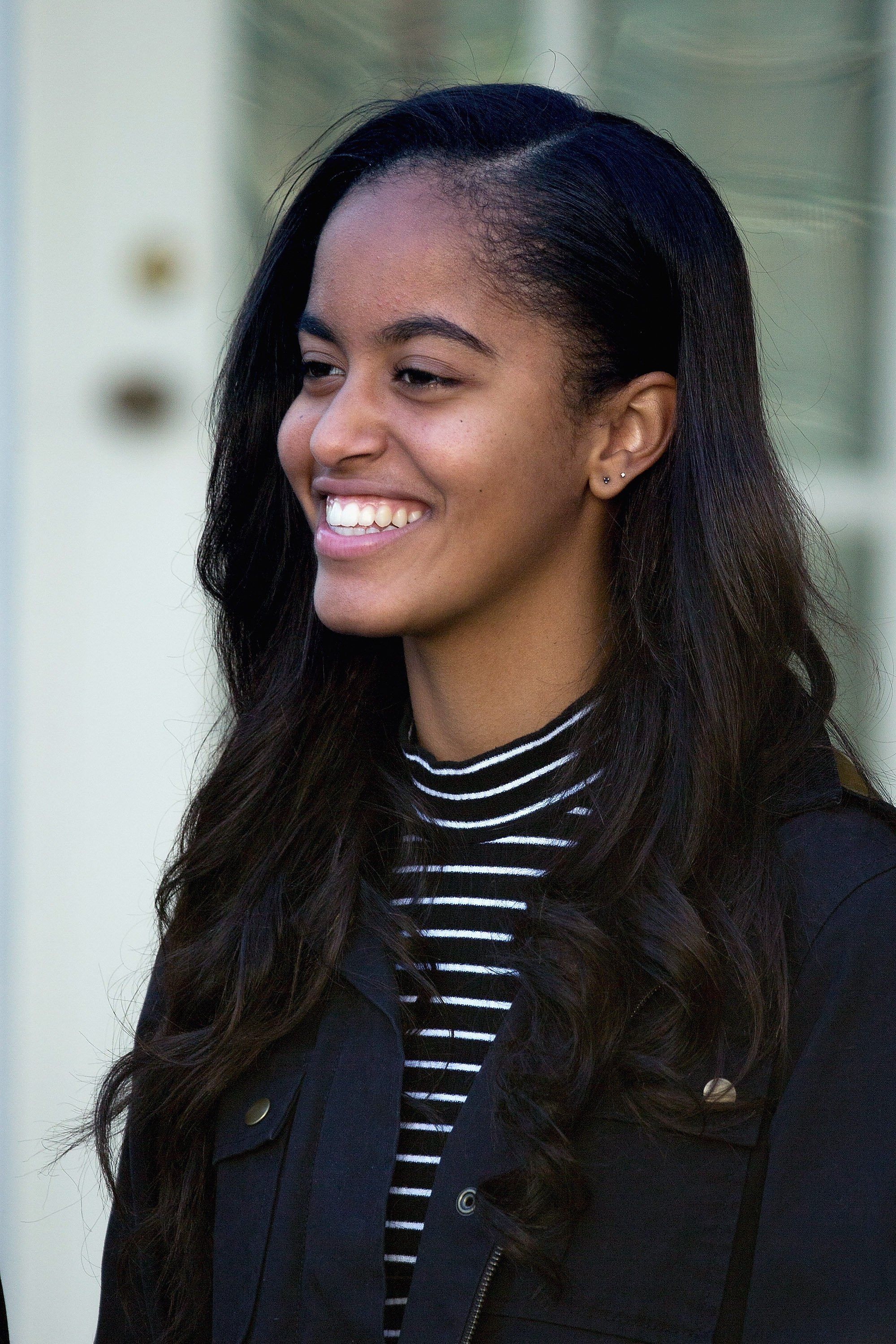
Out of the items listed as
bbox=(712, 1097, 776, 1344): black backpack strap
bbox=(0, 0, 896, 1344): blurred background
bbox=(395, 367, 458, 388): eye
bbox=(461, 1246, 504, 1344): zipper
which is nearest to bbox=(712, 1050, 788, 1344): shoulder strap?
bbox=(712, 1097, 776, 1344): black backpack strap

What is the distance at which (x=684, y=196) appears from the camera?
1808 millimetres

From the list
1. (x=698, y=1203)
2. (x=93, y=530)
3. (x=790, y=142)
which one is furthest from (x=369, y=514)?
(x=790, y=142)

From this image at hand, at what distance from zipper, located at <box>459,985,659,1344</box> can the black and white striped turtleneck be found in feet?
0.35

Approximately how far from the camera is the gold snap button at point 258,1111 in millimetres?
1766

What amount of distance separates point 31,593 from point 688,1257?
6.98 ft

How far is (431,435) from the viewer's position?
5.48 ft

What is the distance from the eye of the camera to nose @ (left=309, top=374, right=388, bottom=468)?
1.70m

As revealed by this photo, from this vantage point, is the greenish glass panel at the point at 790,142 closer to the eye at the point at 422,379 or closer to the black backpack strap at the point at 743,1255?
the eye at the point at 422,379

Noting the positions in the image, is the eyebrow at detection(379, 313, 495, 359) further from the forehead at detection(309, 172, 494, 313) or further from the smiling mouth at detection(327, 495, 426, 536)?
the smiling mouth at detection(327, 495, 426, 536)

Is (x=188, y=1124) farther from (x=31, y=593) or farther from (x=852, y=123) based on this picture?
(x=852, y=123)

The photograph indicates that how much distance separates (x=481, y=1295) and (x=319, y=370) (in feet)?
3.37

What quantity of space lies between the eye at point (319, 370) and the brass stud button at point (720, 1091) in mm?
883

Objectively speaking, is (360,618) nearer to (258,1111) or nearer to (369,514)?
(369,514)

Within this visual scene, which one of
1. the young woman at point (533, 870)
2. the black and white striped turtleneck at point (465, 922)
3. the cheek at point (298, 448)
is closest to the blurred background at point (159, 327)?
the young woman at point (533, 870)
